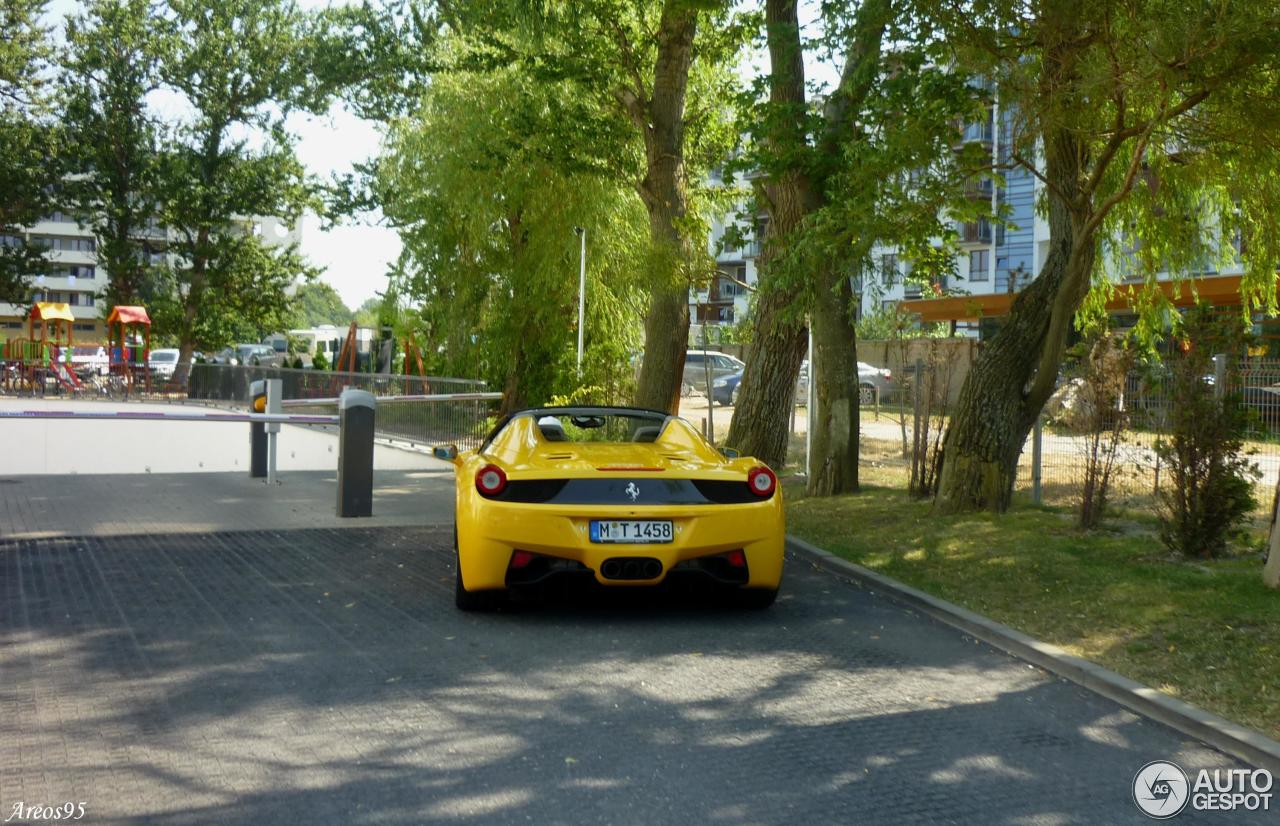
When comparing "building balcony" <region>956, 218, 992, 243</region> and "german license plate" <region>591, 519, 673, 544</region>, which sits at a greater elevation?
"building balcony" <region>956, 218, 992, 243</region>

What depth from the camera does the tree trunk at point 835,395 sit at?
14492 mm

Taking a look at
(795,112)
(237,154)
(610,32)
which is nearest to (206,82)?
(237,154)

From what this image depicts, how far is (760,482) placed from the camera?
793 centimetres

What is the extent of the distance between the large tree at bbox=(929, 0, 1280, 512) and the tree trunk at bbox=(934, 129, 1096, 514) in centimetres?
1

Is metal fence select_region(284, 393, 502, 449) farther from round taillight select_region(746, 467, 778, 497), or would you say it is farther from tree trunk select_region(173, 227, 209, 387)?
tree trunk select_region(173, 227, 209, 387)

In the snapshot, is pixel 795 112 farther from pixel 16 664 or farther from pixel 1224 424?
pixel 16 664

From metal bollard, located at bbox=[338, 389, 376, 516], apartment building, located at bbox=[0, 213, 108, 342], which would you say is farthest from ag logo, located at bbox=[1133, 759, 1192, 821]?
apartment building, located at bbox=[0, 213, 108, 342]

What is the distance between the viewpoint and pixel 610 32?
18266 millimetres

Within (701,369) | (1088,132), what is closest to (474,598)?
(1088,132)

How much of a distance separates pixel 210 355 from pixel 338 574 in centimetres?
6232

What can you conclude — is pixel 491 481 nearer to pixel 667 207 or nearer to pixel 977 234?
pixel 667 207

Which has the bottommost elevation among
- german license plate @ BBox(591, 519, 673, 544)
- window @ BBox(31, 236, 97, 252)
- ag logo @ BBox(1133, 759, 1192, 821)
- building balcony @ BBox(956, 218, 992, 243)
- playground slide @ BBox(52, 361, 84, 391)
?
ag logo @ BBox(1133, 759, 1192, 821)

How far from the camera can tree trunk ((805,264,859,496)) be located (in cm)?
1449

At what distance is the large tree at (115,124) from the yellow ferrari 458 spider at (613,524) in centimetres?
4824
